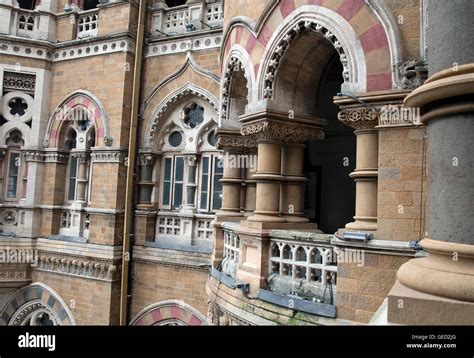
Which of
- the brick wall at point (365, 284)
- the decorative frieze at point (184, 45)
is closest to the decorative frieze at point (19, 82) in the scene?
the decorative frieze at point (184, 45)

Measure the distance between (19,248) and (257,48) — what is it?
8.85 m

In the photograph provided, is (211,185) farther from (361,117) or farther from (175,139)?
(361,117)

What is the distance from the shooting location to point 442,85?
270 centimetres

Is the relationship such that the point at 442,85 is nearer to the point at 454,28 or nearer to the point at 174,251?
the point at 454,28

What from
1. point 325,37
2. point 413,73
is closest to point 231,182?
point 325,37

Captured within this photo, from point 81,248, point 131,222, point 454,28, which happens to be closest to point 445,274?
point 454,28

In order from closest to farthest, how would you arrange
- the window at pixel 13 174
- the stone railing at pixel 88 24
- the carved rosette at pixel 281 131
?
the carved rosette at pixel 281 131 → the stone railing at pixel 88 24 → the window at pixel 13 174

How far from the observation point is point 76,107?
11.8 meters

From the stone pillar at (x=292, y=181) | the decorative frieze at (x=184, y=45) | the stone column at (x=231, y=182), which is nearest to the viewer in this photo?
the stone pillar at (x=292, y=181)

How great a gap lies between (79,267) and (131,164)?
292 centimetres

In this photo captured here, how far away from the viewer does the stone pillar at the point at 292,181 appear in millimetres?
6309

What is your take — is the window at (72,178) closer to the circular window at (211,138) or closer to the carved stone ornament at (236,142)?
the circular window at (211,138)

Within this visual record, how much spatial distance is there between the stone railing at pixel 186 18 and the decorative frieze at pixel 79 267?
5938mm

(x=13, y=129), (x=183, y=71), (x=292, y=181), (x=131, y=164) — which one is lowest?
(x=292, y=181)
